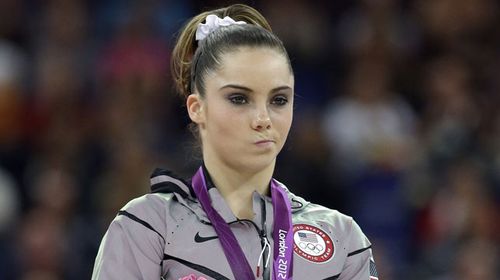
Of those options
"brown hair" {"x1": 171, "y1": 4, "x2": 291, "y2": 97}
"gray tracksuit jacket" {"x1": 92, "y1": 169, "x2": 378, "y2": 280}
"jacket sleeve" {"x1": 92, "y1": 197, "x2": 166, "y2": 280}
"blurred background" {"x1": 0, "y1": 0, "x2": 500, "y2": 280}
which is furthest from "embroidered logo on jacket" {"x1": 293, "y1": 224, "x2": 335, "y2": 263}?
"blurred background" {"x1": 0, "y1": 0, "x2": 500, "y2": 280}

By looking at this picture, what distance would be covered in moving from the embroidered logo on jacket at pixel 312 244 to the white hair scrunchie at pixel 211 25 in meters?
0.60

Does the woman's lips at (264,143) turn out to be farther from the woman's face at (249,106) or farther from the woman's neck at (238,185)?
the woman's neck at (238,185)

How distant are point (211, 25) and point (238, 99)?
13.0 inches

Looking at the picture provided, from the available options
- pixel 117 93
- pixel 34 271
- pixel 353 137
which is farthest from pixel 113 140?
pixel 353 137

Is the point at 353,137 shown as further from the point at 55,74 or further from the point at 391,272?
the point at 55,74

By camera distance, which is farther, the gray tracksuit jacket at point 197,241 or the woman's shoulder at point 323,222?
the woman's shoulder at point 323,222

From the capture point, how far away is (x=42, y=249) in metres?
Result: 6.30

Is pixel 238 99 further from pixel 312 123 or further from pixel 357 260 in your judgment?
pixel 312 123

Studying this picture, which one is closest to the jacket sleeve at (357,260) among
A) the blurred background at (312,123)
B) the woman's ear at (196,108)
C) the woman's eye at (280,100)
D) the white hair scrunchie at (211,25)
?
the woman's eye at (280,100)

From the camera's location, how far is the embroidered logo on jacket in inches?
110

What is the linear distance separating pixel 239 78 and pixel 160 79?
15.9 feet

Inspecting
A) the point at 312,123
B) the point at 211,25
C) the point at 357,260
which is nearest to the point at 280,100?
the point at 211,25

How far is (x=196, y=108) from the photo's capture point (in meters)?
2.88

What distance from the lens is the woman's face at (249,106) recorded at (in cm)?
274
